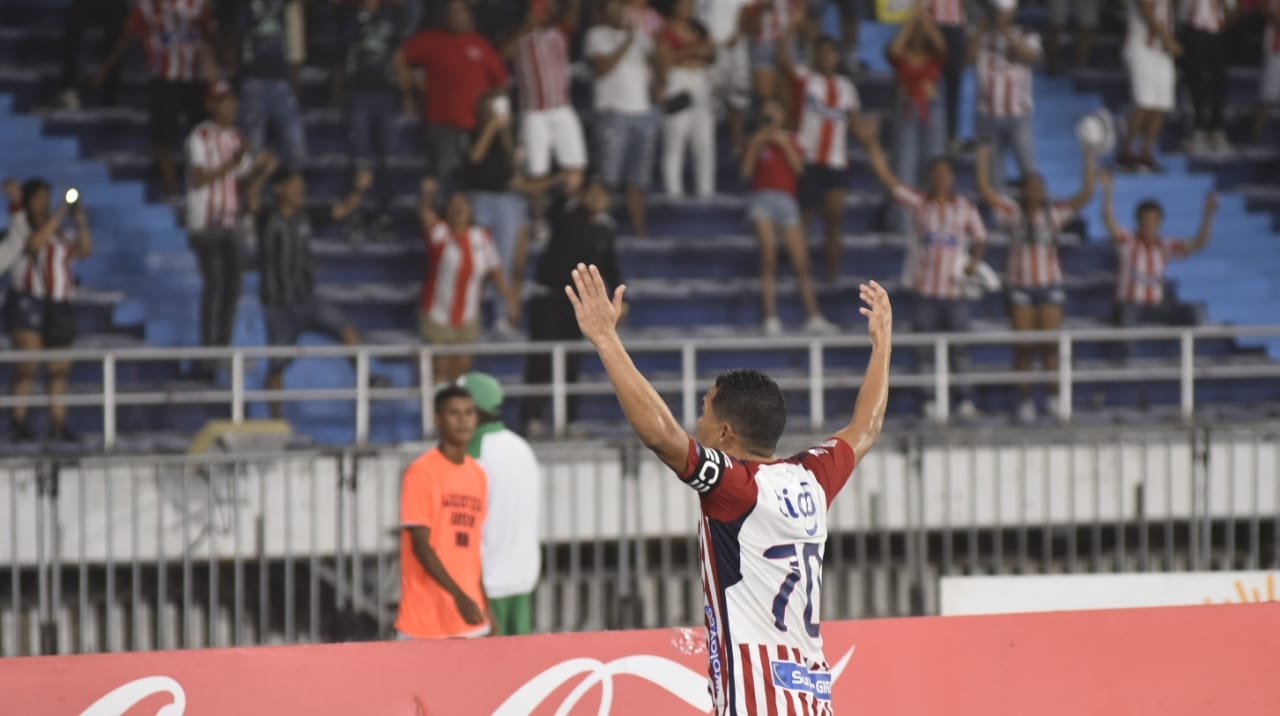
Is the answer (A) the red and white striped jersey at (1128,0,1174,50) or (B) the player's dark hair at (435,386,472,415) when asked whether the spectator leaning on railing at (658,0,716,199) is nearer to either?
(A) the red and white striped jersey at (1128,0,1174,50)

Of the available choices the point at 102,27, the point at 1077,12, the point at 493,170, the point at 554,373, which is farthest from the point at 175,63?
the point at 1077,12

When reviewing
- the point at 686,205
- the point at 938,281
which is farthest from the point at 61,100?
the point at 938,281

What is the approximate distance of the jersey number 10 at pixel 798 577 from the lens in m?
5.95

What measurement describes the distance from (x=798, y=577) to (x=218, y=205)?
1003cm

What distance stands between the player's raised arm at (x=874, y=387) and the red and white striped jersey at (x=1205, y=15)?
13218 mm

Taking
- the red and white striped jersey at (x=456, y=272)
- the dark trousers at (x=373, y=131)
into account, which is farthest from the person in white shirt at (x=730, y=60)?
the red and white striped jersey at (x=456, y=272)

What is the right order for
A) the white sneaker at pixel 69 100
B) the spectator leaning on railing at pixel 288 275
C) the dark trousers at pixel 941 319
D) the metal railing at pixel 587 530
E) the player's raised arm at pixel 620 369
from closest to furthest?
1. the player's raised arm at pixel 620 369
2. the metal railing at pixel 587 530
3. the spectator leaning on railing at pixel 288 275
4. the dark trousers at pixel 941 319
5. the white sneaker at pixel 69 100

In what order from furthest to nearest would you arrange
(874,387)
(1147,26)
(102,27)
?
(1147,26) → (102,27) → (874,387)

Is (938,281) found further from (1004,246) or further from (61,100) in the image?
(61,100)

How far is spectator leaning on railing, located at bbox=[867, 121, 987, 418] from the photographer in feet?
51.9

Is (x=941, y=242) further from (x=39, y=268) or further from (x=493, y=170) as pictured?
(x=39, y=268)

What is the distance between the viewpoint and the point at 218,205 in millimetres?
15102

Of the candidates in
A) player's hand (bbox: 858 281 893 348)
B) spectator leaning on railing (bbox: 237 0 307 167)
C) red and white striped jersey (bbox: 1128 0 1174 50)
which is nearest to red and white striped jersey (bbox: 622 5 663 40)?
spectator leaning on railing (bbox: 237 0 307 167)

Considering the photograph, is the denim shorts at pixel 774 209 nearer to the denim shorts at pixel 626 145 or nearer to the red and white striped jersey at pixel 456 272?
the denim shorts at pixel 626 145
